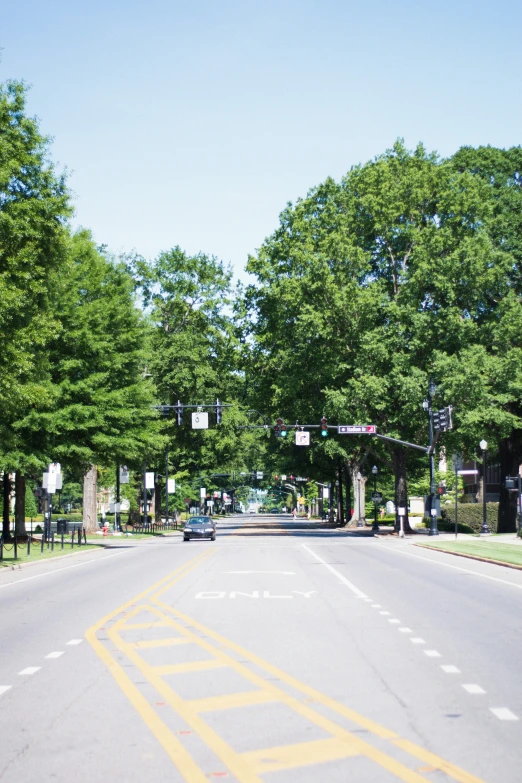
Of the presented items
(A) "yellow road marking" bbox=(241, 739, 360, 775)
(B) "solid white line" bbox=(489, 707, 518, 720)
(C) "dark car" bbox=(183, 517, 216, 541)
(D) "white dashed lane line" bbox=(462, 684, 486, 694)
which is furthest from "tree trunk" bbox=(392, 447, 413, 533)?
(A) "yellow road marking" bbox=(241, 739, 360, 775)

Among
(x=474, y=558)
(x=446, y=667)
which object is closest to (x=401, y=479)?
(x=474, y=558)

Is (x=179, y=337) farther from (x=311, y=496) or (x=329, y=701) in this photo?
(x=311, y=496)

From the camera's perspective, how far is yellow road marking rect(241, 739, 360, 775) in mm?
6285

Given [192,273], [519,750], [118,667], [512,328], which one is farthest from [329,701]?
[192,273]

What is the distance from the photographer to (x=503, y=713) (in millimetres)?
7816

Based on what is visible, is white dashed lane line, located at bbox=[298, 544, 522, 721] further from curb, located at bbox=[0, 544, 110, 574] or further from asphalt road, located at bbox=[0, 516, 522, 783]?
curb, located at bbox=[0, 544, 110, 574]

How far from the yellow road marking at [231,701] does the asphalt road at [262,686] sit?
25mm

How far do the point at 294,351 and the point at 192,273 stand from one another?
2224cm

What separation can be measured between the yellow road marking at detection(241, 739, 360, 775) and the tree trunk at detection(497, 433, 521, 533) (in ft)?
175

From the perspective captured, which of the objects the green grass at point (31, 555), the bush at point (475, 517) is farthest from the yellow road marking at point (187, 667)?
the bush at point (475, 517)

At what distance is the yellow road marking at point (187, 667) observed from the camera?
9.90 metres

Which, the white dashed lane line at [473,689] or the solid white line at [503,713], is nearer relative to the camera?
the solid white line at [503,713]

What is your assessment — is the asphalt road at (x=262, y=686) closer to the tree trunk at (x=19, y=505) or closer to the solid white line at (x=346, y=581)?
the solid white line at (x=346, y=581)

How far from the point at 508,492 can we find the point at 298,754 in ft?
184
